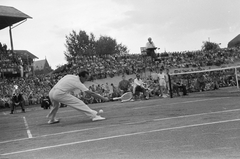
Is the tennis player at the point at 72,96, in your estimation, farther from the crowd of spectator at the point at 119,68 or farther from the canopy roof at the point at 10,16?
the canopy roof at the point at 10,16

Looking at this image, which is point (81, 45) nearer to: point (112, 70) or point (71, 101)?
point (112, 70)

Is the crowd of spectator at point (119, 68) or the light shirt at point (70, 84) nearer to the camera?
the light shirt at point (70, 84)

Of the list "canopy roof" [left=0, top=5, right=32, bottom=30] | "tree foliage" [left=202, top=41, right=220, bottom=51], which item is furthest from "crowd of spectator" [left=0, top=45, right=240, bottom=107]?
"tree foliage" [left=202, top=41, right=220, bottom=51]

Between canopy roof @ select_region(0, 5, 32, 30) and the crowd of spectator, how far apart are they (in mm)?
3412

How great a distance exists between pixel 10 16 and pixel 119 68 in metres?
11.9

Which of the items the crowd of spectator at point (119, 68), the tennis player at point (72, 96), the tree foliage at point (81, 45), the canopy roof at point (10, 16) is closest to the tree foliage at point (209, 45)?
the tree foliage at point (81, 45)

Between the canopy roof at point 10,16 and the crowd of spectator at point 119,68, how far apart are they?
3412 millimetres

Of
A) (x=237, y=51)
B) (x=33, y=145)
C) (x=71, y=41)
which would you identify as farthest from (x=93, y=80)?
(x=71, y=41)

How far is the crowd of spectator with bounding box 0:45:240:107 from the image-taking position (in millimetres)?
21453

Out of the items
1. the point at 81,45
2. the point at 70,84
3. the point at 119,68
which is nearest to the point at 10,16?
the point at 119,68

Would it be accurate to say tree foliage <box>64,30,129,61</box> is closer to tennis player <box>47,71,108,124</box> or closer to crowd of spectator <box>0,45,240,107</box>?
crowd of spectator <box>0,45,240,107</box>

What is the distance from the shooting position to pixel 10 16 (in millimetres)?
31453

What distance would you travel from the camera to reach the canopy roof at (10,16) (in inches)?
1239

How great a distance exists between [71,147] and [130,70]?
2834cm
